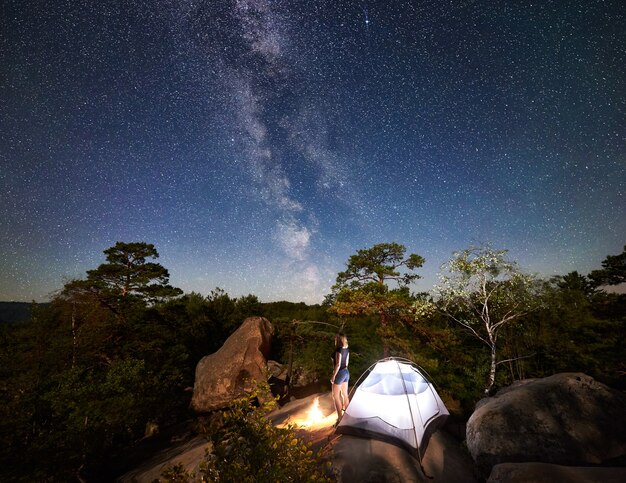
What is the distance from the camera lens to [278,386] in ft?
67.4

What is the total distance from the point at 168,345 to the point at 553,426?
66.7 feet

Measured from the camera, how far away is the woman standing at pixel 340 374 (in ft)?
29.0

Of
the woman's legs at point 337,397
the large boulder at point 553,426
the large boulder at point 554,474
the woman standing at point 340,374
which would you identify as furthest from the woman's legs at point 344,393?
the large boulder at point 554,474

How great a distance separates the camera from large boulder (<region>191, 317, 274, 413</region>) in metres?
16.2

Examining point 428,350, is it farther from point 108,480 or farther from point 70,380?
point 70,380

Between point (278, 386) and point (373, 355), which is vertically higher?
point (373, 355)

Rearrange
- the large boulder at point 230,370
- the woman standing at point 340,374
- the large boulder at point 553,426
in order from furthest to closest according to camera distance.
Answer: the large boulder at point 230,370 → the woman standing at point 340,374 → the large boulder at point 553,426

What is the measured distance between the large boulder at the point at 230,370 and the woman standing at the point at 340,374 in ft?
26.6

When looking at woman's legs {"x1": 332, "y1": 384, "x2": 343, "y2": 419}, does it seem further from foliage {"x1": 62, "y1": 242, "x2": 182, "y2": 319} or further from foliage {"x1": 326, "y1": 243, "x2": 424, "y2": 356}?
foliage {"x1": 62, "y1": 242, "x2": 182, "y2": 319}

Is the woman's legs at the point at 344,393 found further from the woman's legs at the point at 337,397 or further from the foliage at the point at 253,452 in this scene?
the foliage at the point at 253,452

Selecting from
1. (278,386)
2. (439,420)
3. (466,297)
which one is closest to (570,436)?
(439,420)

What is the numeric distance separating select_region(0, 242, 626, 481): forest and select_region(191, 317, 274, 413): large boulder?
1.69m

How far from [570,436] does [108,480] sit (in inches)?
701

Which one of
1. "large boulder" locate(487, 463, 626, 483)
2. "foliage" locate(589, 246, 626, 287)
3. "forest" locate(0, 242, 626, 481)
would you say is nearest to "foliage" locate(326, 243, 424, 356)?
"forest" locate(0, 242, 626, 481)
